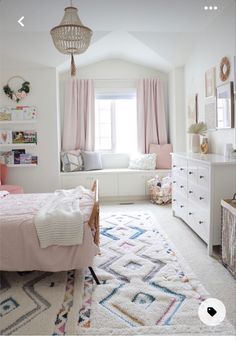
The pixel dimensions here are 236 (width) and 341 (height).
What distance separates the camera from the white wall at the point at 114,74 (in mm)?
4406

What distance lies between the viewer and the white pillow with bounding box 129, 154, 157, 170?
4.33m

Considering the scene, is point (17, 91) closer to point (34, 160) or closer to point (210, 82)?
point (34, 160)

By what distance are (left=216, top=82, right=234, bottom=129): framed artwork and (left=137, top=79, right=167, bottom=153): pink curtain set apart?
63.9 inches

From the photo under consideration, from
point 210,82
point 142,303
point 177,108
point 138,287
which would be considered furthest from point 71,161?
point 142,303

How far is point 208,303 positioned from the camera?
2.26ft

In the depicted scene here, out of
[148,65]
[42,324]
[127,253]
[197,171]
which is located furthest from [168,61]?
[42,324]

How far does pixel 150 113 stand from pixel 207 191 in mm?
2450

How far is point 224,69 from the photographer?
2.68 metres

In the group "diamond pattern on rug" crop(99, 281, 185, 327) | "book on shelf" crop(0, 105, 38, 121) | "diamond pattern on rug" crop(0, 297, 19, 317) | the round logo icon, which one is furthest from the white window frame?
the round logo icon

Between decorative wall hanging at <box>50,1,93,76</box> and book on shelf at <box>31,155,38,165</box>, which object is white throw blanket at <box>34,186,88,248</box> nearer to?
decorative wall hanging at <box>50,1,93,76</box>

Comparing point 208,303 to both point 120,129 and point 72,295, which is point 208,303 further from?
point 120,129

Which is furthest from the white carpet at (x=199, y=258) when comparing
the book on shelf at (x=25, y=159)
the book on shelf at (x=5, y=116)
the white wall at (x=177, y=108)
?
the book on shelf at (x=5, y=116)

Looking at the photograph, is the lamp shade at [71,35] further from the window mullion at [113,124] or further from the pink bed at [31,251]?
the window mullion at [113,124]

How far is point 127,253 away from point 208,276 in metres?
0.65
